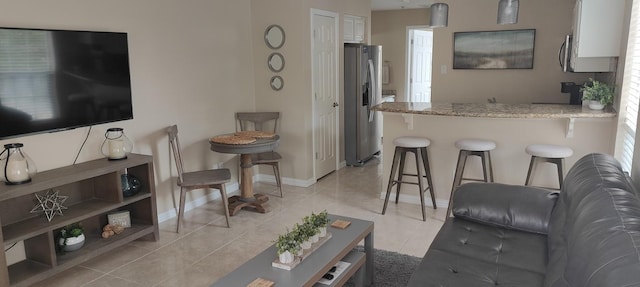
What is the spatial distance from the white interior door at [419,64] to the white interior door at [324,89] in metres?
2.90

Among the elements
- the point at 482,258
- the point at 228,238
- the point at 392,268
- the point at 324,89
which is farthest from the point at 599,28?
the point at 228,238

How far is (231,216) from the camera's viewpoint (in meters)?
4.30

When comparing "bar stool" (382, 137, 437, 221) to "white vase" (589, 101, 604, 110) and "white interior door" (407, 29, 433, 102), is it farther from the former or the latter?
"white interior door" (407, 29, 433, 102)

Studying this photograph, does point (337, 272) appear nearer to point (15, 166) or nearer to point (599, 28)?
point (15, 166)

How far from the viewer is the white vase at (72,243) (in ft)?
10.2

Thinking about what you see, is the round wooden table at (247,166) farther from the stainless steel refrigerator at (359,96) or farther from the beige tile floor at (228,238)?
the stainless steel refrigerator at (359,96)

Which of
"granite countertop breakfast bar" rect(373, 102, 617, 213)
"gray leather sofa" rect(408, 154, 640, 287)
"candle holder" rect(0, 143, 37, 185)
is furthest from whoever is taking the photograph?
"granite countertop breakfast bar" rect(373, 102, 617, 213)

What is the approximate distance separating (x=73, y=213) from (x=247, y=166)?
1671mm

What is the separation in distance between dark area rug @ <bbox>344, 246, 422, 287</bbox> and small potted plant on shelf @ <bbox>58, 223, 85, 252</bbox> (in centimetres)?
189

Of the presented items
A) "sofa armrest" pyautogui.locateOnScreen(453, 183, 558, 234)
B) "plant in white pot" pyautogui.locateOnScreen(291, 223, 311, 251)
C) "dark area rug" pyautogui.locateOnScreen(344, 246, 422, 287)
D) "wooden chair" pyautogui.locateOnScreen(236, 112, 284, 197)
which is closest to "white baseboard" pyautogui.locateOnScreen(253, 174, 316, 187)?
"wooden chair" pyautogui.locateOnScreen(236, 112, 284, 197)

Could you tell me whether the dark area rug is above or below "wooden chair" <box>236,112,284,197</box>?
below

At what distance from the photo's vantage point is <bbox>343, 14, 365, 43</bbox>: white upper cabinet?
19.2ft

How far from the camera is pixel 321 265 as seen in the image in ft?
7.41

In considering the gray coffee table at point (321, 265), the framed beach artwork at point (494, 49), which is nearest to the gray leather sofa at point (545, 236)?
the gray coffee table at point (321, 265)
